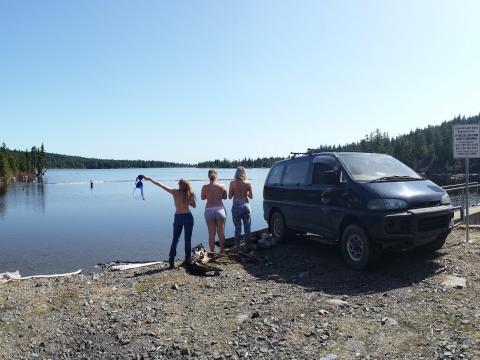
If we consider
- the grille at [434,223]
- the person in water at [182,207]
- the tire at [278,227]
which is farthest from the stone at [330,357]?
the tire at [278,227]

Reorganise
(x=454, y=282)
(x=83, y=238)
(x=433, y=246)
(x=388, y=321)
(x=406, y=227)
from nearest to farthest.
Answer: (x=388, y=321) < (x=454, y=282) < (x=406, y=227) < (x=433, y=246) < (x=83, y=238)

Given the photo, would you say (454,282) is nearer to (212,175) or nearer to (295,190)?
(295,190)

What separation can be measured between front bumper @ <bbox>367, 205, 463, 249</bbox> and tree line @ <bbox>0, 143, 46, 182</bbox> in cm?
13146

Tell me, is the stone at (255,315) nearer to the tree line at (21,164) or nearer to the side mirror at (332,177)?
the side mirror at (332,177)

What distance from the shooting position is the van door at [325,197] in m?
9.09

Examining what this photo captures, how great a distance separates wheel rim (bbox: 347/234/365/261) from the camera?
336 inches

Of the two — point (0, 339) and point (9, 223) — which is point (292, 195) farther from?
point (9, 223)

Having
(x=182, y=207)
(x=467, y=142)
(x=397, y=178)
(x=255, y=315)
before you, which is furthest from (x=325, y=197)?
(x=467, y=142)

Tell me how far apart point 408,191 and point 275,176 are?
13.5ft

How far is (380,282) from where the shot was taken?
25.9 ft

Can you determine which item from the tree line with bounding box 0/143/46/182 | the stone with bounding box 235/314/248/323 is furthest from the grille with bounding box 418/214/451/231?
the tree line with bounding box 0/143/46/182

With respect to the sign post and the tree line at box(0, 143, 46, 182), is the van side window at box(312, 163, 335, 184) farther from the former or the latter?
the tree line at box(0, 143, 46, 182)

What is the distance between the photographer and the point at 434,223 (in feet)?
27.5

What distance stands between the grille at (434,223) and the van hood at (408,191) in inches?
13.7
